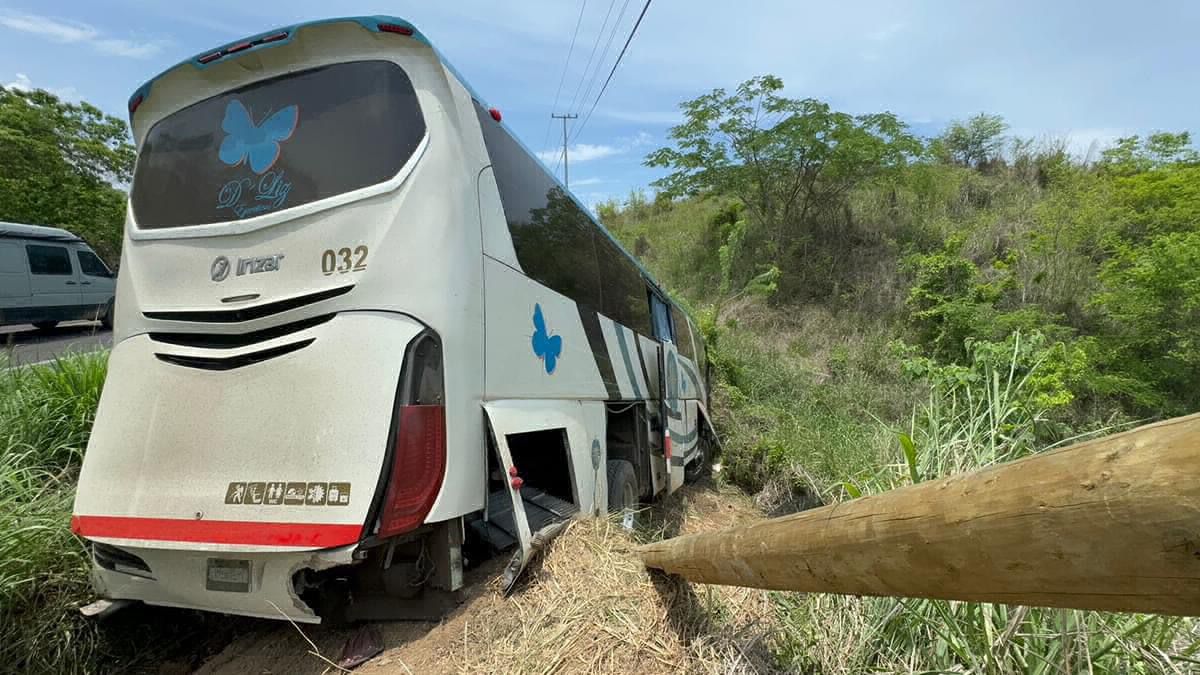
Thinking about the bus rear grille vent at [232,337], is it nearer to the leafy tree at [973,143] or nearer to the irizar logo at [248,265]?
the irizar logo at [248,265]

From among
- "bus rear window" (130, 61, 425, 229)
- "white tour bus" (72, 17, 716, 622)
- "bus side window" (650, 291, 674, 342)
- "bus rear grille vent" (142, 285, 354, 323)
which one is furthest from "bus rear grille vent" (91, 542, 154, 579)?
"bus side window" (650, 291, 674, 342)

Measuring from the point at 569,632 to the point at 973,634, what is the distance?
1552 millimetres

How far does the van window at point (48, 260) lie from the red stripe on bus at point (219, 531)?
12937 mm

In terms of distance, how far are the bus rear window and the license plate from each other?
5.16 ft

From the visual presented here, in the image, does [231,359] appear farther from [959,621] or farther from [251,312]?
[959,621]

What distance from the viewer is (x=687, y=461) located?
27.3 feet

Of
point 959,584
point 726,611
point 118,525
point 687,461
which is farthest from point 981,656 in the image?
point 687,461

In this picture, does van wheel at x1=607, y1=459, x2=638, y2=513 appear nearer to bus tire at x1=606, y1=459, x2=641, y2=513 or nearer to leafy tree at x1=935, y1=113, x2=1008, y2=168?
bus tire at x1=606, y1=459, x2=641, y2=513

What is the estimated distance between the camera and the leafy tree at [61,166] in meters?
17.1

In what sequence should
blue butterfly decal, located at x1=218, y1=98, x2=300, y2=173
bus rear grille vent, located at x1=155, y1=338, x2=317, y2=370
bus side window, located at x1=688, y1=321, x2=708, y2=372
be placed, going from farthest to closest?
bus side window, located at x1=688, y1=321, x2=708, y2=372 → blue butterfly decal, located at x1=218, y1=98, x2=300, y2=173 → bus rear grille vent, located at x1=155, y1=338, x2=317, y2=370

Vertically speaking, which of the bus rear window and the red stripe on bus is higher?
the bus rear window

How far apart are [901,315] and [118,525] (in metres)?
18.1

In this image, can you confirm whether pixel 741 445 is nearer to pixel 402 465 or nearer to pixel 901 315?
pixel 402 465

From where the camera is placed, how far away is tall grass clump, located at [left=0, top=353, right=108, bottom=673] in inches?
109
